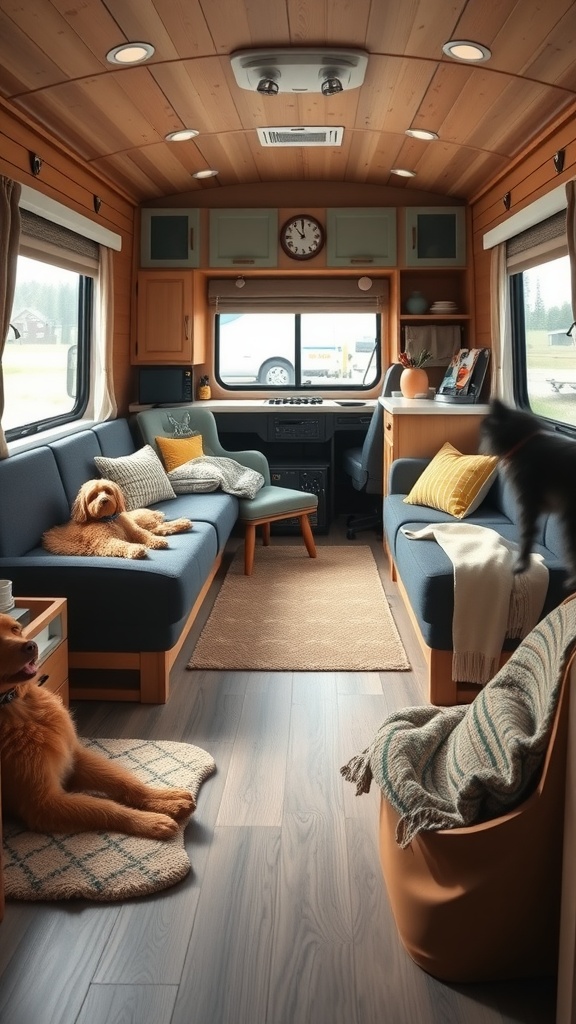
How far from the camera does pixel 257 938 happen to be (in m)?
1.88

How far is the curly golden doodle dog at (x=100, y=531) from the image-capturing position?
3439 millimetres

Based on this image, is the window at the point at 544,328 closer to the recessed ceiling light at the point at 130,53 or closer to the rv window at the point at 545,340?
the rv window at the point at 545,340

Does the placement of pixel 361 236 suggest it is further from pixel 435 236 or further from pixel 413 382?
pixel 413 382

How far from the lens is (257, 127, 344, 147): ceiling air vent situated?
446 centimetres

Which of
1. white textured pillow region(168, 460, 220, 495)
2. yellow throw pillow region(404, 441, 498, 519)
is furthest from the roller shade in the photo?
yellow throw pillow region(404, 441, 498, 519)

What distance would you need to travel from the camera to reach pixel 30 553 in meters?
3.40

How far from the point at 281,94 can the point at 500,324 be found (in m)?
1.91

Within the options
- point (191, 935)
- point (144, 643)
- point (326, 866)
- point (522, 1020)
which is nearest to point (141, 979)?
point (191, 935)

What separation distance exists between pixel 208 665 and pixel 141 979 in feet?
5.88

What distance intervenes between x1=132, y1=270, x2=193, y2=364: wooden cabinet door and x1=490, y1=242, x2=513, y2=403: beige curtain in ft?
6.62

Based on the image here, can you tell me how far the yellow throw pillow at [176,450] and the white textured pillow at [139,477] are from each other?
0.32 metres

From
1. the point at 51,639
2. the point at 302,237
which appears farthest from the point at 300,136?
the point at 51,639

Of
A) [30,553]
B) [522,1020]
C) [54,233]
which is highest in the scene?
[54,233]

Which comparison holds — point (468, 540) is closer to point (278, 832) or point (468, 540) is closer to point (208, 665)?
point (208, 665)
